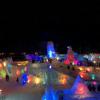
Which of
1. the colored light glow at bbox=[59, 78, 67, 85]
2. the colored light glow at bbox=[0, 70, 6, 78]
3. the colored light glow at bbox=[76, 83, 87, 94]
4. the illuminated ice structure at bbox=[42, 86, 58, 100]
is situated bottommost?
the illuminated ice structure at bbox=[42, 86, 58, 100]

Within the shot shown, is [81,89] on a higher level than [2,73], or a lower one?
lower

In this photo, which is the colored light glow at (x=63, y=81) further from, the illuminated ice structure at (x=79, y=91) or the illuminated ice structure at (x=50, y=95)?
the illuminated ice structure at (x=79, y=91)

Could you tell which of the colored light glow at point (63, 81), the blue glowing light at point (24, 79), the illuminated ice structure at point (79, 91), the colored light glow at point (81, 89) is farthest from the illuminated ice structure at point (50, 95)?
the blue glowing light at point (24, 79)

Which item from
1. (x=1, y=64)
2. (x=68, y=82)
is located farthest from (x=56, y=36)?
(x=68, y=82)

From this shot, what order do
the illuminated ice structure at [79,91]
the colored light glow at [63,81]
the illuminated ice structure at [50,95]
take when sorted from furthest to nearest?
the colored light glow at [63,81] → the illuminated ice structure at [50,95] → the illuminated ice structure at [79,91]

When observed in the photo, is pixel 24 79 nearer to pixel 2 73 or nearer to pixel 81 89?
pixel 2 73

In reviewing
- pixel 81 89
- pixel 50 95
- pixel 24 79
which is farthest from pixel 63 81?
pixel 24 79

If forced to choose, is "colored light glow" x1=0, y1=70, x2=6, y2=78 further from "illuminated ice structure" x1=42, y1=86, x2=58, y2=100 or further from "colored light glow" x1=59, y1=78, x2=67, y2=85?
"illuminated ice structure" x1=42, y1=86, x2=58, y2=100


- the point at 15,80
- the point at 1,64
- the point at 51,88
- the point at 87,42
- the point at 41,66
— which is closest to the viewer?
the point at 51,88

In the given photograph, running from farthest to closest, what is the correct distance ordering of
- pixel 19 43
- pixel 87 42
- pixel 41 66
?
pixel 19 43, pixel 87 42, pixel 41 66

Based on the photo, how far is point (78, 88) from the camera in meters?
8.93

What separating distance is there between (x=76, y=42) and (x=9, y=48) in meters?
9.43

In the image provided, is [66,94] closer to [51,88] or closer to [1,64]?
[51,88]

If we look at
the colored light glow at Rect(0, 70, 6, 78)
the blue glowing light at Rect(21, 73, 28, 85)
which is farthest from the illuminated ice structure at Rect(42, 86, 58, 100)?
the colored light glow at Rect(0, 70, 6, 78)
